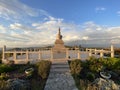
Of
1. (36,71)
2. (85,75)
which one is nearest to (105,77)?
(85,75)

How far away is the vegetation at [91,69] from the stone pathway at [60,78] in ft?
1.50

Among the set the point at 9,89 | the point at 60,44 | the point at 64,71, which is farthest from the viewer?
the point at 60,44

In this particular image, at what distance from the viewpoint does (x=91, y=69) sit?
45.8 ft

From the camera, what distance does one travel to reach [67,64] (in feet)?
51.7

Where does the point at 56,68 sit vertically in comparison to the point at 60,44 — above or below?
below

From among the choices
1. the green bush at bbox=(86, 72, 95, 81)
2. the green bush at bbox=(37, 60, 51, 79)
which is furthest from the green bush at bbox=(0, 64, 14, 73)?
the green bush at bbox=(86, 72, 95, 81)

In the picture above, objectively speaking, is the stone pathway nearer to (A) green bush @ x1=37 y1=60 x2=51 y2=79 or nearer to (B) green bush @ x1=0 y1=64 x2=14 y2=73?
(A) green bush @ x1=37 y1=60 x2=51 y2=79

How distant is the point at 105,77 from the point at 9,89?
656 cm

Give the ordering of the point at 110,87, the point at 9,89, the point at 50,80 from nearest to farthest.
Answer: the point at 9,89
the point at 110,87
the point at 50,80

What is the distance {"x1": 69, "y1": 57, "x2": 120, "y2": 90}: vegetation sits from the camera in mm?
11892

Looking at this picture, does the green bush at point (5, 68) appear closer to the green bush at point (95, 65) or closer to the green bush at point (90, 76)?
the green bush at point (90, 76)

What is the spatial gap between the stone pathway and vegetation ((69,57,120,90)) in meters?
0.46

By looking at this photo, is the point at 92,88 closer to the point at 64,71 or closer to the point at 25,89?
the point at 25,89

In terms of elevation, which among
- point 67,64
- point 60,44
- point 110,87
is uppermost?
point 60,44
